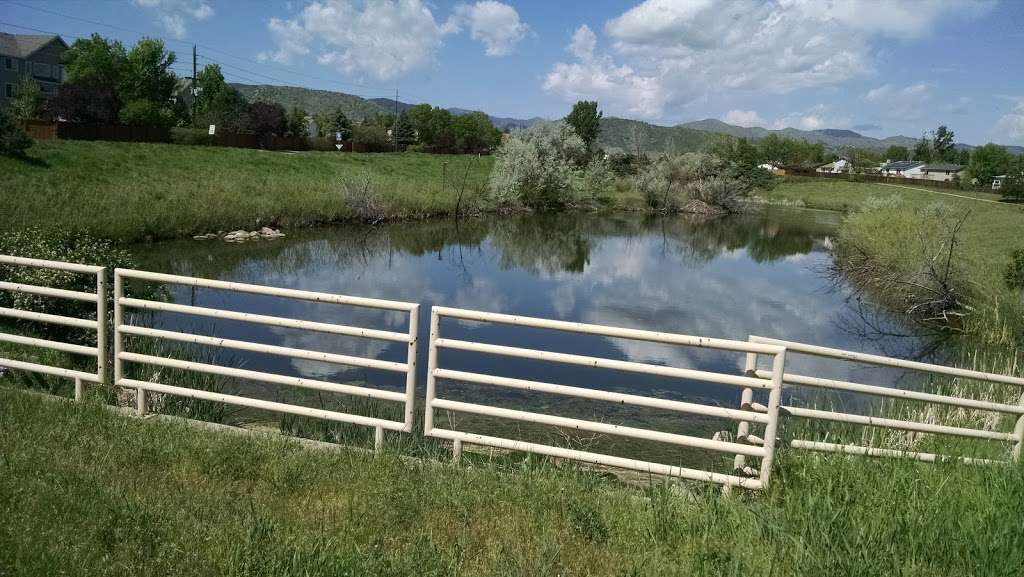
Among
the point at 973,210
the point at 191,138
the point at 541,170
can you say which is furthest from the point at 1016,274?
the point at 191,138

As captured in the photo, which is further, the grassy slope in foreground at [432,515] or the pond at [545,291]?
the pond at [545,291]

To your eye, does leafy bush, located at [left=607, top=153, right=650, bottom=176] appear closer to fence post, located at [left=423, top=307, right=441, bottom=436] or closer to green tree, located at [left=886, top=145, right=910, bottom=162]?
fence post, located at [left=423, top=307, right=441, bottom=436]

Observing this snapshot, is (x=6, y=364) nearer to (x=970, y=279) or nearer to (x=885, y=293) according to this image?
(x=970, y=279)

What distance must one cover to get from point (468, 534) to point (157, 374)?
16.7 feet

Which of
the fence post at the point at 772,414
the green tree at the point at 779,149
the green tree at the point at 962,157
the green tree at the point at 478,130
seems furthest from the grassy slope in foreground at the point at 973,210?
the green tree at the point at 962,157

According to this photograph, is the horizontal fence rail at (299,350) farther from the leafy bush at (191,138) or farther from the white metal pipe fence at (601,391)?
the leafy bush at (191,138)

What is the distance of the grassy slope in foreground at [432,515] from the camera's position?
3.92 meters

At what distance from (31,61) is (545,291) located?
84.2 metres

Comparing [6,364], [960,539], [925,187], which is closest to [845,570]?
[960,539]

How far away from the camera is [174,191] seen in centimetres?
2761

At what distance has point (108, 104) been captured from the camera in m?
47.8

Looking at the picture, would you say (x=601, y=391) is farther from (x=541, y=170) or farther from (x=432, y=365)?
(x=541, y=170)

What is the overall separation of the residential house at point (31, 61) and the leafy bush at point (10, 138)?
56346 millimetres

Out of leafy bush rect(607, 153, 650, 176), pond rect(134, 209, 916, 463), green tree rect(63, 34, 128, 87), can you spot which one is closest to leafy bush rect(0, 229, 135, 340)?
pond rect(134, 209, 916, 463)
